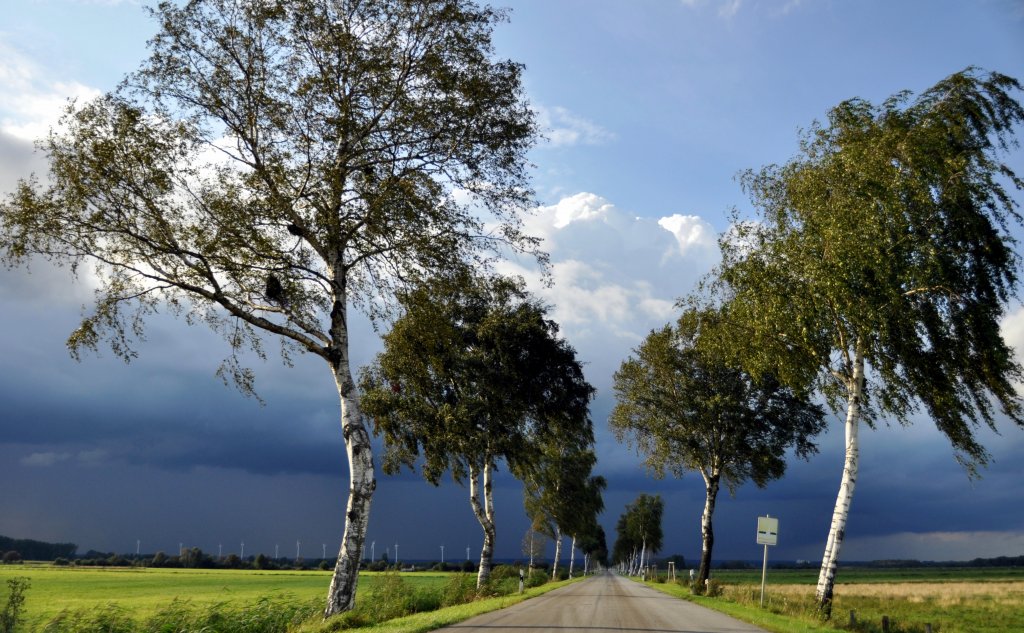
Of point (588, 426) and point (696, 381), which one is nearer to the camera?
point (588, 426)

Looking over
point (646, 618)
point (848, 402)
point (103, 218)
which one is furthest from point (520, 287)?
point (103, 218)

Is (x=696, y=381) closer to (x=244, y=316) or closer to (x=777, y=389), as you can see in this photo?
(x=777, y=389)

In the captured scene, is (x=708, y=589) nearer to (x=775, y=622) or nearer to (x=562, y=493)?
(x=775, y=622)

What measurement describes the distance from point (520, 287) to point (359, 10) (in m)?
16.7

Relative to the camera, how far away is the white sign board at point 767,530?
27305 mm

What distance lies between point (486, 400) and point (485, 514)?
6.57 meters

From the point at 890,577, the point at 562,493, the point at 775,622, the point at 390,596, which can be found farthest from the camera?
the point at 890,577

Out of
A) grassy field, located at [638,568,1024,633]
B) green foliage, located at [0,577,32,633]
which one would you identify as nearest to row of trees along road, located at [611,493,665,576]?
grassy field, located at [638,568,1024,633]

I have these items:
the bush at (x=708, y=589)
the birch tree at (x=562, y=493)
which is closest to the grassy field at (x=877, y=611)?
the bush at (x=708, y=589)

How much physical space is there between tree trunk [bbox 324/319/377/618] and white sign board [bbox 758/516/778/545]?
1744 cm

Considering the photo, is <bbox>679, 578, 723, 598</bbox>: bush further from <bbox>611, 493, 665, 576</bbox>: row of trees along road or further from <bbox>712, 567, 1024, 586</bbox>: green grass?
<bbox>611, 493, 665, 576</bbox>: row of trees along road

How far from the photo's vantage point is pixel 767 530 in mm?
27641

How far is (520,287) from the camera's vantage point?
104ft

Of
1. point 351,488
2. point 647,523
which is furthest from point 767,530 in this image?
point 647,523
